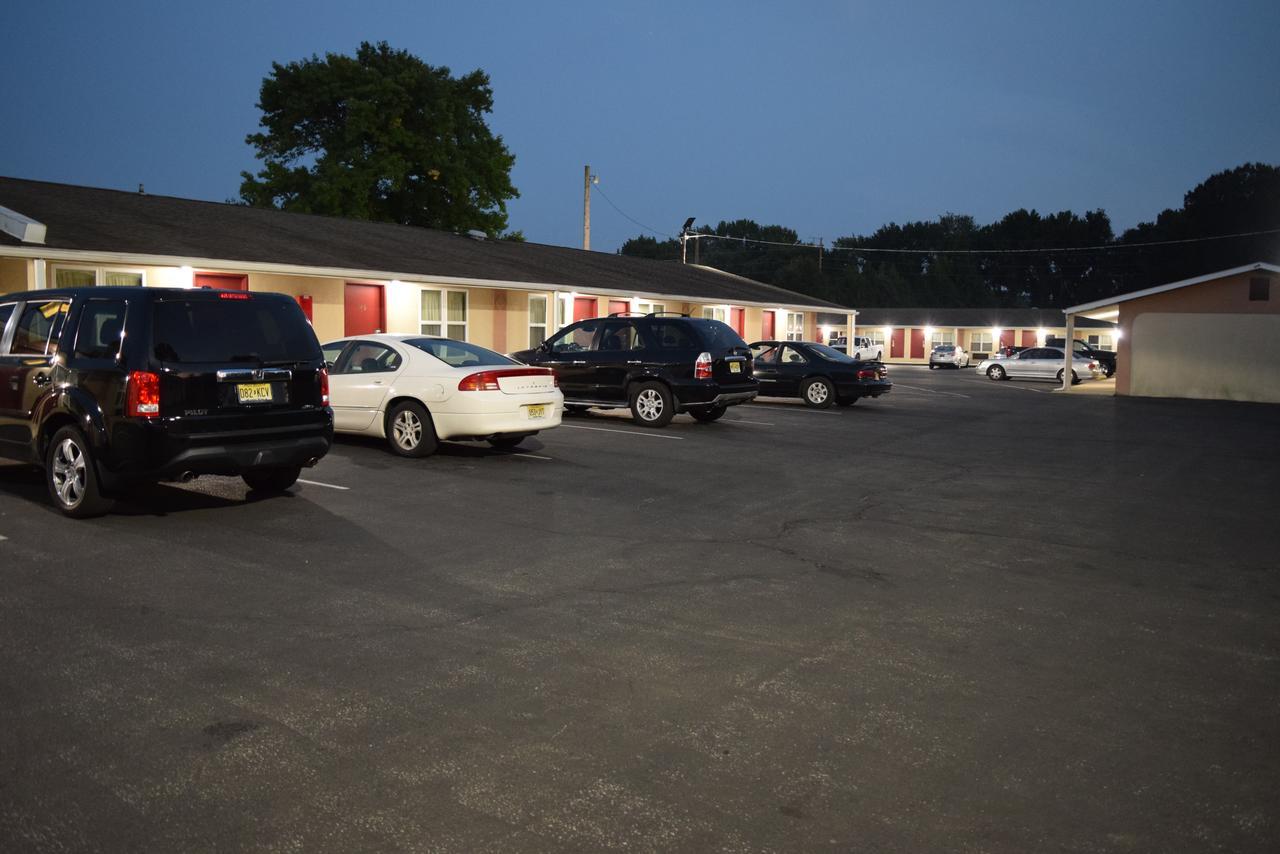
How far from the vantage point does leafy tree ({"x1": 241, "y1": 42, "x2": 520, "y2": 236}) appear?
45938 mm

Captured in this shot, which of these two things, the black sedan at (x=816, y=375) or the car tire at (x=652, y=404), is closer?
the car tire at (x=652, y=404)

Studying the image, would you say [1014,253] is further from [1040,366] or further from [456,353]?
[456,353]

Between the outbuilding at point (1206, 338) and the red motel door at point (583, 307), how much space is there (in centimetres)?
1545

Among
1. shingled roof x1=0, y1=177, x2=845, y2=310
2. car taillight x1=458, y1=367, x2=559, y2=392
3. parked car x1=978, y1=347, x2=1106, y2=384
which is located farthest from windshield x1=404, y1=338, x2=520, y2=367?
parked car x1=978, y1=347, x2=1106, y2=384

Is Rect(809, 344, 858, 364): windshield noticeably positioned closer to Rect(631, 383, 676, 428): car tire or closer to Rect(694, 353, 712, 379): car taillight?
Rect(694, 353, 712, 379): car taillight

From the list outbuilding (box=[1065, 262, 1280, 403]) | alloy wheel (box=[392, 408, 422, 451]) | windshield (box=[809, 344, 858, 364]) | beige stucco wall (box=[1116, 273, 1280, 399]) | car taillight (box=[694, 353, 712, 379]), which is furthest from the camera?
beige stucco wall (box=[1116, 273, 1280, 399])

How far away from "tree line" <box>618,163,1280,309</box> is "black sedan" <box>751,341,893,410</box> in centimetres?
6414

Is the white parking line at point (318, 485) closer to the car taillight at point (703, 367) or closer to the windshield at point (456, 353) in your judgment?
the windshield at point (456, 353)

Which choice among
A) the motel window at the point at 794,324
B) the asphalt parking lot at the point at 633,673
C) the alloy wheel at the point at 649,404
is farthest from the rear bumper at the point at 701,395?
the motel window at the point at 794,324

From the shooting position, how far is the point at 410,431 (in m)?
12.6

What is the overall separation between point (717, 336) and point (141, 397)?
10.5 meters

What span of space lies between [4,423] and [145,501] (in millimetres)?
1364

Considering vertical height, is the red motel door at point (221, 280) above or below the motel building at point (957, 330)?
below

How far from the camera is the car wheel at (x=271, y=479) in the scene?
32.5ft
